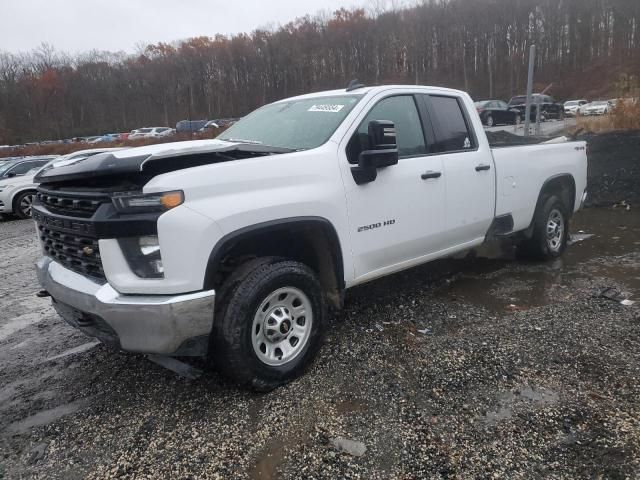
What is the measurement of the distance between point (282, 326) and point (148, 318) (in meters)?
0.91

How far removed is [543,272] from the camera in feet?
18.4

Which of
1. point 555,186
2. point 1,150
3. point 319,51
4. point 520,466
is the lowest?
point 520,466

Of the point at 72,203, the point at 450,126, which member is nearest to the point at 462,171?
the point at 450,126

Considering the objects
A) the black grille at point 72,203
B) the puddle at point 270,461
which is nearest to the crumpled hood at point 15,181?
the black grille at point 72,203

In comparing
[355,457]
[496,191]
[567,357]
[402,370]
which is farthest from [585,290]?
[355,457]

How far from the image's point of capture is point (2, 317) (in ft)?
16.8

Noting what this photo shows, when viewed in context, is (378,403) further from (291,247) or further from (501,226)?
(501,226)

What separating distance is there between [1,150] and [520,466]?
4542 cm

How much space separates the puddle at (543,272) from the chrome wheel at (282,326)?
210 cm

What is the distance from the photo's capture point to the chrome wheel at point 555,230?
585cm

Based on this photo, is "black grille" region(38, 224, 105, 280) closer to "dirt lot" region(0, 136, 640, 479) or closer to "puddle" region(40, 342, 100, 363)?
"dirt lot" region(0, 136, 640, 479)

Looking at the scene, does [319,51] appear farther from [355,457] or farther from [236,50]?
[355,457]

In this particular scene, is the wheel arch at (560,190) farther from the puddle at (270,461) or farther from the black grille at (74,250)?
the black grille at (74,250)

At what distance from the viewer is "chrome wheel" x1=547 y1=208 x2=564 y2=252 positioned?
5.85 metres
